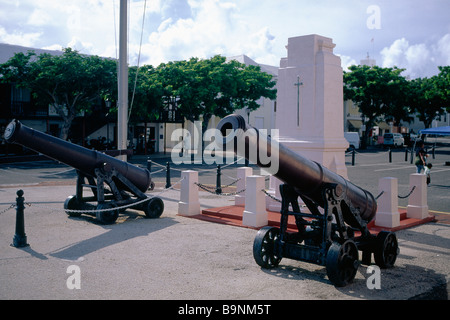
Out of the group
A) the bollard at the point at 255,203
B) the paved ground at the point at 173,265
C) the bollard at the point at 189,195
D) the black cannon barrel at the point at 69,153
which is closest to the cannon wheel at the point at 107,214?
the paved ground at the point at 173,265

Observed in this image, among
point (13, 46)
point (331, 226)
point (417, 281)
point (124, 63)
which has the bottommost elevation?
point (417, 281)

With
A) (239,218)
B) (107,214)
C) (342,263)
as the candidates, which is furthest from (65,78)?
(342,263)

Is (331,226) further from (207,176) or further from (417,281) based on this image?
(207,176)

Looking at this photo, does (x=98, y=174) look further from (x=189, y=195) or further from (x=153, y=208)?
(x=189, y=195)

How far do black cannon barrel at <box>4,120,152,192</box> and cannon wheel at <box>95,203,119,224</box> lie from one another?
77cm

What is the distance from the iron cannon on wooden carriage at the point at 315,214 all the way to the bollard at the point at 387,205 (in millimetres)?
2639

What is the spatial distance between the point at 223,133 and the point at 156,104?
2680 centimetres

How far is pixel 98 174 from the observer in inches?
385

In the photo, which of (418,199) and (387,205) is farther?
(418,199)

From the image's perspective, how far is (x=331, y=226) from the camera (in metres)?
6.26

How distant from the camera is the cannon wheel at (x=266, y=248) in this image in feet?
21.3

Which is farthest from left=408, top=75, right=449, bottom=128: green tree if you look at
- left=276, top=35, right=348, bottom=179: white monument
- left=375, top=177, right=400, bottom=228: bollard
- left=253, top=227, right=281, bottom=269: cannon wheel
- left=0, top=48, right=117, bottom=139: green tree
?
left=253, top=227, right=281, bottom=269: cannon wheel

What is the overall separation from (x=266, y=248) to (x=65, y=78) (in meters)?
23.9

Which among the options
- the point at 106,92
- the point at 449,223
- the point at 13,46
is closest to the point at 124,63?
the point at 449,223
